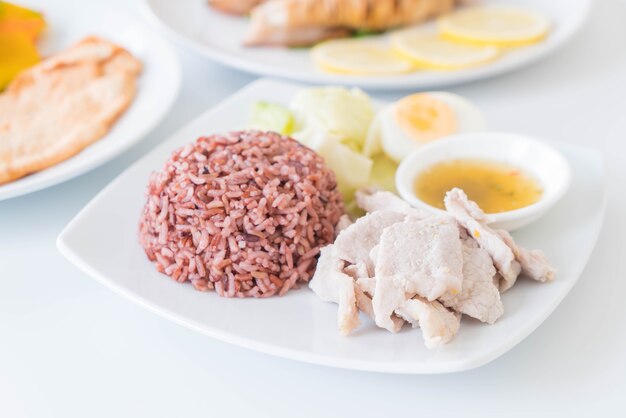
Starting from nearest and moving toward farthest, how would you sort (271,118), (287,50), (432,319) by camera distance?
(432,319), (271,118), (287,50)

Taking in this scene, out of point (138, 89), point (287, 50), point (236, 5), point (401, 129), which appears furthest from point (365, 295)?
point (236, 5)

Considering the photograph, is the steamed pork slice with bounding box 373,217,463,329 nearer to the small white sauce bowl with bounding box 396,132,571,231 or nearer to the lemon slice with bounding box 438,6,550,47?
the small white sauce bowl with bounding box 396,132,571,231

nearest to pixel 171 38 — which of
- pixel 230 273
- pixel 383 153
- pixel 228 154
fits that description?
pixel 383 153

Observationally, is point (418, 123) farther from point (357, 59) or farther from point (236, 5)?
point (236, 5)

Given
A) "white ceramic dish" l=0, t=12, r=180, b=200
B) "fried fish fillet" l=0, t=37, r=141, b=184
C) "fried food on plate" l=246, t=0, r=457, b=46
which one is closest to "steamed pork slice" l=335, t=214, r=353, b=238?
"white ceramic dish" l=0, t=12, r=180, b=200

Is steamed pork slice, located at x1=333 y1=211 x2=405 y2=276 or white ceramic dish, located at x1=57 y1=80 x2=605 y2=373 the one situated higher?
steamed pork slice, located at x1=333 y1=211 x2=405 y2=276
